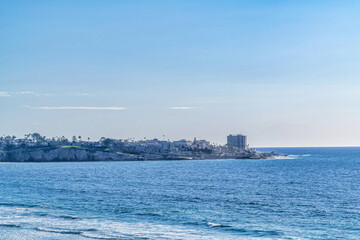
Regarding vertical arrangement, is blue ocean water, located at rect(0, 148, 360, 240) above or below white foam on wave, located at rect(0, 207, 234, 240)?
above

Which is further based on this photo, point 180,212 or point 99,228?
point 180,212

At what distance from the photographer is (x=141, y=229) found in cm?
5075

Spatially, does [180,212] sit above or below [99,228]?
above

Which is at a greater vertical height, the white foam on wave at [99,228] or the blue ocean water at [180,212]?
the blue ocean water at [180,212]

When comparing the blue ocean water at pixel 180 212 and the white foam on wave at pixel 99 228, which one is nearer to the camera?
the white foam on wave at pixel 99 228

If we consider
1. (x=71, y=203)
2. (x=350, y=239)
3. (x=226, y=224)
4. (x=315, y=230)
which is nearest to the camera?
(x=350, y=239)

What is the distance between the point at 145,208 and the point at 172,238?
65.9ft

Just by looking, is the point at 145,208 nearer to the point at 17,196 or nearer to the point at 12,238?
the point at 12,238

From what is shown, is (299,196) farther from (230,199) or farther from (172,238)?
(172,238)

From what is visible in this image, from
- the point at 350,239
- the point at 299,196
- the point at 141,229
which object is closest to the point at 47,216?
the point at 141,229

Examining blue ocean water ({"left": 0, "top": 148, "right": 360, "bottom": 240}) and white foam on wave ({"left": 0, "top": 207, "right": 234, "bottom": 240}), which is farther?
blue ocean water ({"left": 0, "top": 148, "right": 360, "bottom": 240})

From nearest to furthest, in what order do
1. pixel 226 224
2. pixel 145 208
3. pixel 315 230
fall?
pixel 315 230, pixel 226 224, pixel 145 208

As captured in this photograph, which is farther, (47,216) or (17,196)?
(17,196)

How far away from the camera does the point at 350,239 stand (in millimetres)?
45781
